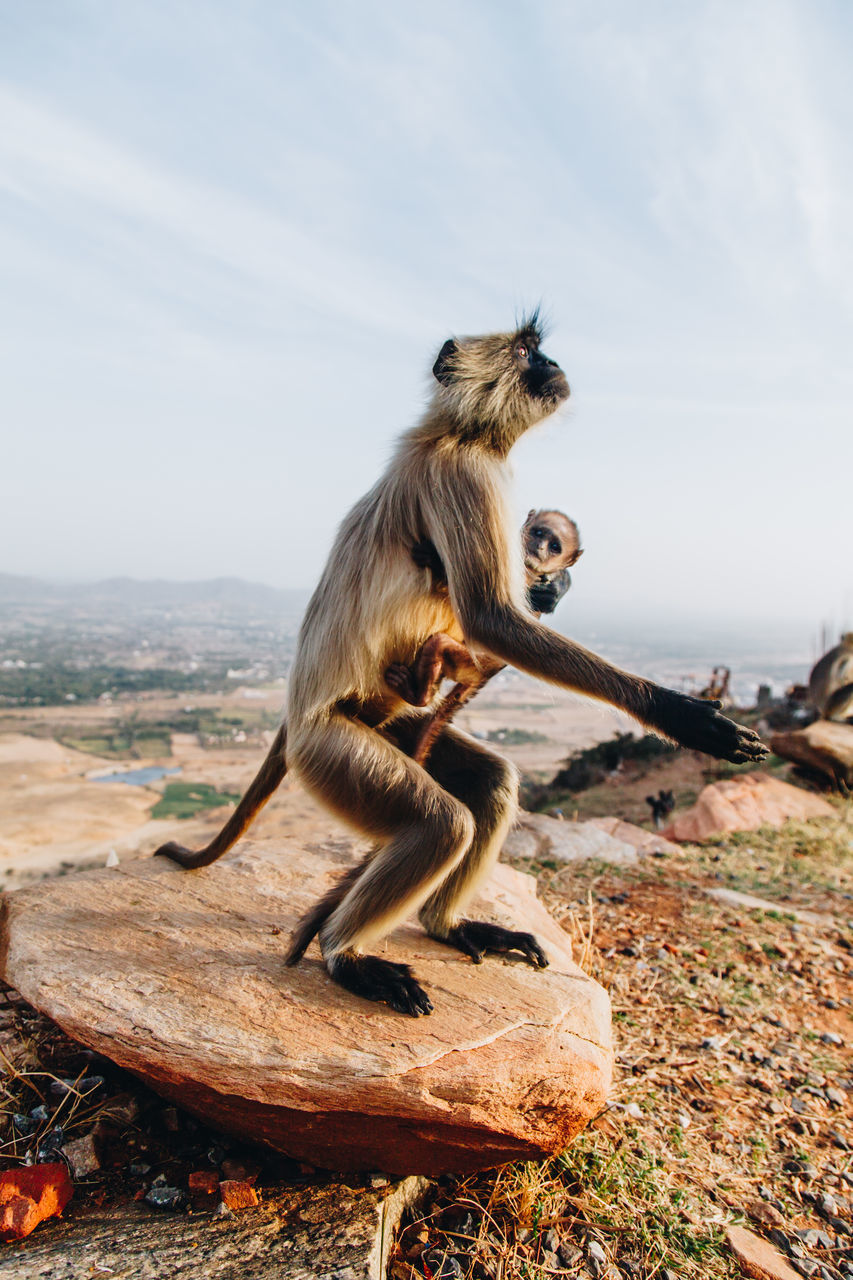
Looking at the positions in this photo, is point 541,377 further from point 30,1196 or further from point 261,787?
point 30,1196

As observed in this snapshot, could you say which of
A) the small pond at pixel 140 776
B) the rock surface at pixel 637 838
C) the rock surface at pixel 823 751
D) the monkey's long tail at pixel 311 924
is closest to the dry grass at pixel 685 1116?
the monkey's long tail at pixel 311 924

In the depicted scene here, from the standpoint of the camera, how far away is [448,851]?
2.88 metres

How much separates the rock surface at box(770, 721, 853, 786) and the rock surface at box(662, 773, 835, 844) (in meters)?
0.64

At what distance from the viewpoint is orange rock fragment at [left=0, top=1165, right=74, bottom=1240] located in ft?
7.40

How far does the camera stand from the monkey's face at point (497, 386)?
3393mm

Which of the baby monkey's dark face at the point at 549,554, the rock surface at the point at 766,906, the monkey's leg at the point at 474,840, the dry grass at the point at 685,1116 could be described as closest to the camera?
the dry grass at the point at 685,1116

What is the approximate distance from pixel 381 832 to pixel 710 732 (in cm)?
133

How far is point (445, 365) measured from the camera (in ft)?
11.6

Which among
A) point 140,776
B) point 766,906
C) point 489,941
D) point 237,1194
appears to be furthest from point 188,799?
point 237,1194

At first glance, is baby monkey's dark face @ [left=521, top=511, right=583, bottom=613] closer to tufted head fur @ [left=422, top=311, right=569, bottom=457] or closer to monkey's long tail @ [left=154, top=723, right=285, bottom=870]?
tufted head fur @ [left=422, top=311, right=569, bottom=457]

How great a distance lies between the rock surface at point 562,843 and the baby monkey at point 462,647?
389 centimetres

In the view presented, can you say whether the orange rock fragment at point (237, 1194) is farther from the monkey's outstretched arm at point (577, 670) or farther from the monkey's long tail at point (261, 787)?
the monkey's outstretched arm at point (577, 670)

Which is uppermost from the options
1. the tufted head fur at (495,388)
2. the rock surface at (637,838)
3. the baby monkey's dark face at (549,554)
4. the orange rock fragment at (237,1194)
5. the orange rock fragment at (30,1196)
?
the tufted head fur at (495,388)

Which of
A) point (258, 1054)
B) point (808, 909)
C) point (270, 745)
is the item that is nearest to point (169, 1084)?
point (258, 1054)
